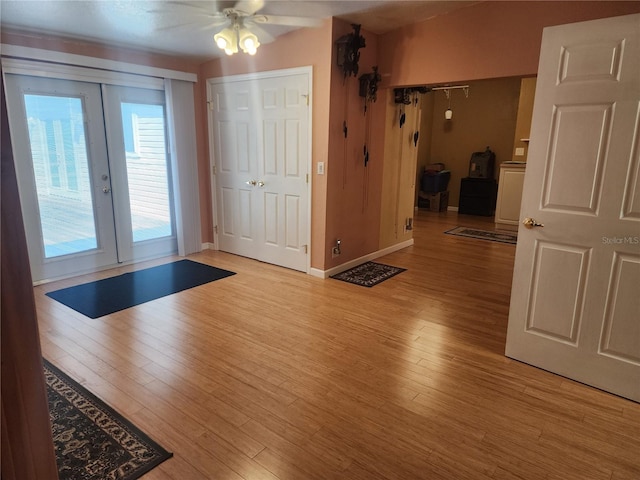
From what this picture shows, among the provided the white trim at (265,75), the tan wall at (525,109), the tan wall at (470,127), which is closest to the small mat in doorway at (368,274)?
the white trim at (265,75)

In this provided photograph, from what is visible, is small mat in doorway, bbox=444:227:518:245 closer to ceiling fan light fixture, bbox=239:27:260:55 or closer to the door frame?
the door frame

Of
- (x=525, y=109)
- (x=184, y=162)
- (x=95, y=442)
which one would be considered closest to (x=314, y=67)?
(x=184, y=162)

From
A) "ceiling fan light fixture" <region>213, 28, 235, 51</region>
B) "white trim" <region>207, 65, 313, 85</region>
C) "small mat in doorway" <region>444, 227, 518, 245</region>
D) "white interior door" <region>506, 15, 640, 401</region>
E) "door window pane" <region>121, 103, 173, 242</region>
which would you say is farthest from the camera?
"small mat in doorway" <region>444, 227, 518, 245</region>

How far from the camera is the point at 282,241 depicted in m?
4.54

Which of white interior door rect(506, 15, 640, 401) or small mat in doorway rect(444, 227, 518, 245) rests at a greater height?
white interior door rect(506, 15, 640, 401)

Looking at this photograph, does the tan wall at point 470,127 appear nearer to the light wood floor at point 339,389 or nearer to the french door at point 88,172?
the light wood floor at point 339,389

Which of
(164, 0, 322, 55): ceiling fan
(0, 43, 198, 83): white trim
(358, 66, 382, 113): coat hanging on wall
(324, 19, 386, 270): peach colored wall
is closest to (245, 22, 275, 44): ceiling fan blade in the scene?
(164, 0, 322, 55): ceiling fan

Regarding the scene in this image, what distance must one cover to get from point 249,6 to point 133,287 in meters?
2.74

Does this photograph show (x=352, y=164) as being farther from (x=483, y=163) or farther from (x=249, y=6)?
(x=483, y=163)

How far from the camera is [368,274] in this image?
4.32m

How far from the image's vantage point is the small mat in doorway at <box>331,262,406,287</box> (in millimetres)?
4113

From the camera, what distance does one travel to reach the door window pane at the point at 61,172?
3762 mm

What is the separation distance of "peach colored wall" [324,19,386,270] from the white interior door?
6.52 feet

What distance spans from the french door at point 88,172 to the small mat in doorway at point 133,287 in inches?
17.7
